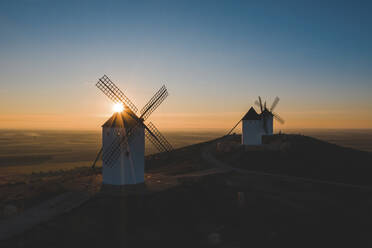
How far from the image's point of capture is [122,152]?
1695 cm

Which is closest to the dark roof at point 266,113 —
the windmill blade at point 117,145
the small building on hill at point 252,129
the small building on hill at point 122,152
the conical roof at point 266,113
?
the conical roof at point 266,113

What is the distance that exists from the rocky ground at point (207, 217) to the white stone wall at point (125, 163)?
1289mm

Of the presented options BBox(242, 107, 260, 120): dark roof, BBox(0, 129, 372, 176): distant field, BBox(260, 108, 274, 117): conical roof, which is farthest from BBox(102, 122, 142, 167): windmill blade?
BBox(260, 108, 274, 117): conical roof

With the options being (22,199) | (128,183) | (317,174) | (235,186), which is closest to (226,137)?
(317,174)

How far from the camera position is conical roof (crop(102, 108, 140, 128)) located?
17.1m

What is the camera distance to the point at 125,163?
56.2ft

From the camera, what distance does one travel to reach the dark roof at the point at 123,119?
1716cm

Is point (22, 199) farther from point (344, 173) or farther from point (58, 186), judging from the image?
point (344, 173)

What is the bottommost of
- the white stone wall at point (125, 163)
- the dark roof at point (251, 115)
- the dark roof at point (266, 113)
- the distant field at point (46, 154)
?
the distant field at point (46, 154)

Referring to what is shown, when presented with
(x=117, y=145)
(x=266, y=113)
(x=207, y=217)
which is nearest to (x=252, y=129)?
(x=266, y=113)

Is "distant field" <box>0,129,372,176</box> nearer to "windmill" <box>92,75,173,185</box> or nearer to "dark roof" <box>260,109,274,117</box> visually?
"windmill" <box>92,75,173,185</box>

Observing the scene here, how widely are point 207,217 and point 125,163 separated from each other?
670cm

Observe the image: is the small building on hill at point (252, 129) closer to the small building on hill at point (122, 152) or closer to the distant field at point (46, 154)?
the small building on hill at point (122, 152)

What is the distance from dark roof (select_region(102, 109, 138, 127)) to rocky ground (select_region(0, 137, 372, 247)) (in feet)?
14.4
